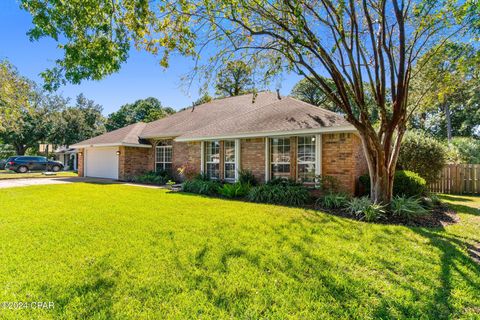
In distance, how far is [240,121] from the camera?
13.6 meters

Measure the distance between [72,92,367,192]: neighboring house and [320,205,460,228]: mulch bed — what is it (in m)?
1.98

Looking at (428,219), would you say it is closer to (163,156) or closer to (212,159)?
(212,159)

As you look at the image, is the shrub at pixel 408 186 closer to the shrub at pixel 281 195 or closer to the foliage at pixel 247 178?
the shrub at pixel 281 195

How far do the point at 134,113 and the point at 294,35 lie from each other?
154 feet

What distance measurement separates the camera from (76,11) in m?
5.33

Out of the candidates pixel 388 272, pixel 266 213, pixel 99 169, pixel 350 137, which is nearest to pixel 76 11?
pixel 266 213

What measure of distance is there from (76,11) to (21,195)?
8.93 m

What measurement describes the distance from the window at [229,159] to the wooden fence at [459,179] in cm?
1026

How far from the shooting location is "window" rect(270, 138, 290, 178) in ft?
36.9

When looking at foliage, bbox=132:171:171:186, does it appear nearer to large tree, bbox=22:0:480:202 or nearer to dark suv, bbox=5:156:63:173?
large tree, bbox=22:0:480:202

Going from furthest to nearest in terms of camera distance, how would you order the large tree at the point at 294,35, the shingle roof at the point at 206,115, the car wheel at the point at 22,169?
the car wheel at the point at 22,169 < the shingle roof at the point at 206,115 < the large tree at the point at 294,35

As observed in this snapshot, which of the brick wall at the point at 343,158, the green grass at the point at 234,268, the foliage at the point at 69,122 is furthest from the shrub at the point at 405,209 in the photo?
the foliage at the point at 69,122

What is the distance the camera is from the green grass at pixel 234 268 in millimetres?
2949

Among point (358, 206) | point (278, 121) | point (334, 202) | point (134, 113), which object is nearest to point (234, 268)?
point (358, 206)
